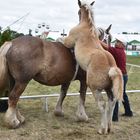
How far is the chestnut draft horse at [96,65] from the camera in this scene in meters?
5.70

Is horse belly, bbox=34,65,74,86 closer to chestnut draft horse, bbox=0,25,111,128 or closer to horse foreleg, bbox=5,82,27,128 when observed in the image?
chestnut draft horse, bbox=0,25,111,128

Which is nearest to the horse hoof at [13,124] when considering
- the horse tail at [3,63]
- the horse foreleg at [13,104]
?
the horse foreleg at [13,104]

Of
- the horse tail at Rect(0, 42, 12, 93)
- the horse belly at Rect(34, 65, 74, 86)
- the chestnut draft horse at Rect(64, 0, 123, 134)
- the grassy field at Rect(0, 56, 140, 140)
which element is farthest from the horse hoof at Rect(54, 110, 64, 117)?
the horse tail at Rect(0, 42, 12, 93)

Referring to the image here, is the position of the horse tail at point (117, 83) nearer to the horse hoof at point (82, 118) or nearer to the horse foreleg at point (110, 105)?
the horse foreleg at point (110, 105)

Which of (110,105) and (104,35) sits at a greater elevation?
(104,35)

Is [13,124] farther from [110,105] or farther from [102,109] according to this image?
[110,105]

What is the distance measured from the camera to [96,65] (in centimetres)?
575

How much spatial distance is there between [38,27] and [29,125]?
12860 millimetres

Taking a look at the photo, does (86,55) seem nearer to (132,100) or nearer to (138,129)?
(138,129)

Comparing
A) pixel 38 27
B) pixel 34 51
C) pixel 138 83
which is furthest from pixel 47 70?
pixel 38 27

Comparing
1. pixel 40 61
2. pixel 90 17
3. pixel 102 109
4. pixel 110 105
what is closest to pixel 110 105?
pixel 110 105

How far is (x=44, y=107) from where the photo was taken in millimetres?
7926

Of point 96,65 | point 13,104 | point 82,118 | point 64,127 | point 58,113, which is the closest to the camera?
point 96,65

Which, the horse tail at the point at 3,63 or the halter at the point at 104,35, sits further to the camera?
the halter at the point at 104,35
